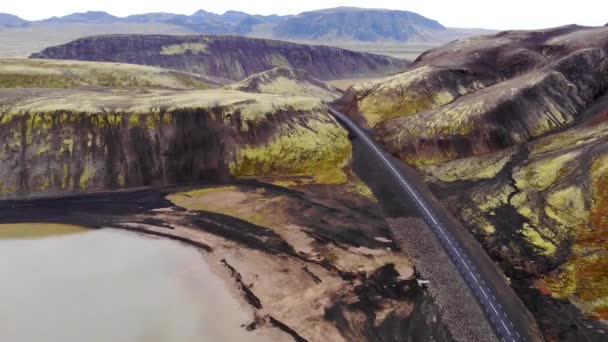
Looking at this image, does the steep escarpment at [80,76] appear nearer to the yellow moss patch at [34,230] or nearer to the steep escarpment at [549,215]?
the yellow moss patch at [34,230]

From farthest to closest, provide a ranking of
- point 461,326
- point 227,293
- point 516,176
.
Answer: point 516,176 < point 227,293 < point 461,326

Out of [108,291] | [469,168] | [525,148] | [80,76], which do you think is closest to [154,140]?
[108,291]

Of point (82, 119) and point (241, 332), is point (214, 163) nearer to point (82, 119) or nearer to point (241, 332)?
point (82, 119)

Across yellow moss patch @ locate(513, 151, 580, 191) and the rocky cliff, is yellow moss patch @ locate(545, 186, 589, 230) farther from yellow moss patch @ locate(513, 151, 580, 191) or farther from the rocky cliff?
the rocky cliff

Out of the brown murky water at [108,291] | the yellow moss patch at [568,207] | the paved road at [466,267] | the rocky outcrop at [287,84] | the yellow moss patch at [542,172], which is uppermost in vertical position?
the rocky outcrop at [287,84]

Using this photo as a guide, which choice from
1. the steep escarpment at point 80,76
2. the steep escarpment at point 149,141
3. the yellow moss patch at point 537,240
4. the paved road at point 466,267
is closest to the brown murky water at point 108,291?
the steep escarpment at point 149,141

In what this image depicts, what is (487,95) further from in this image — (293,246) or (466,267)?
(293,246)

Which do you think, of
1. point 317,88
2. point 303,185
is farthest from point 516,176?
point 317,88
